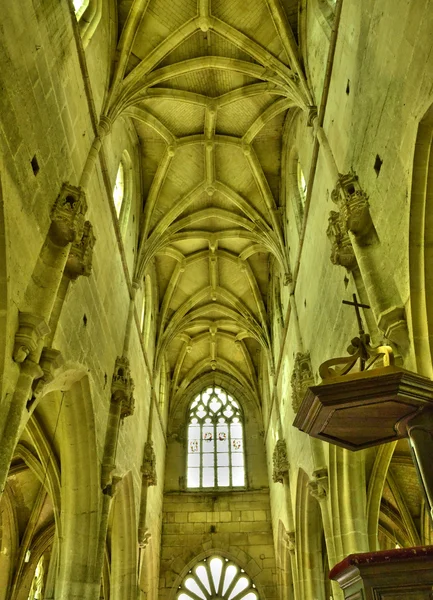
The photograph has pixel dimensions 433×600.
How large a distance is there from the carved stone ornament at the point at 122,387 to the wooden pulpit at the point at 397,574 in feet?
26.8

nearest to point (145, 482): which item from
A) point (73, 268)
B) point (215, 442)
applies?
point (215, 442)

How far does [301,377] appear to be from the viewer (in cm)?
1137

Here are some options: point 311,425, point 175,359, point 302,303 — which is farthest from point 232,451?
point 311,425

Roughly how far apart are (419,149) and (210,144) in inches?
380

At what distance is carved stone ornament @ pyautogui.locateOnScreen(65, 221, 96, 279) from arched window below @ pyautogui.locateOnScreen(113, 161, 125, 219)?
4.93 m

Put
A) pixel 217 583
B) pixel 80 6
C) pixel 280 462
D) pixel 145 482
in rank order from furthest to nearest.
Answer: pixel 217 583
pixel 280 462
pixel 145 482
pixel 80 6

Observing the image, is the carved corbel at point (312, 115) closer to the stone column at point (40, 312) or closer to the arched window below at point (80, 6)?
the arched window below at point (80, 6)

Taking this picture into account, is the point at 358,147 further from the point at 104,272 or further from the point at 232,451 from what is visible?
the point at 232,451

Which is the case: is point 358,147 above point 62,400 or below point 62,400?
above

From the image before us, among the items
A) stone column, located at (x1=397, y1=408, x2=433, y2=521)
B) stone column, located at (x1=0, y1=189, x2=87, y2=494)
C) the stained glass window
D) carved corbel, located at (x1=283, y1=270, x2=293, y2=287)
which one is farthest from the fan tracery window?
stone column, located at (x1=397, y1=408, x2=433, y2=521)

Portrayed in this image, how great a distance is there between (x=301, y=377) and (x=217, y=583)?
9.73m

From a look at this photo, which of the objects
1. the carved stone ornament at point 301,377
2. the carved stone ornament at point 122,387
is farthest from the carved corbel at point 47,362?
the carved stone ornament at point 301,377

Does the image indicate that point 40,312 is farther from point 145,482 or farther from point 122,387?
point 145,482

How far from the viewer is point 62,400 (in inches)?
376
